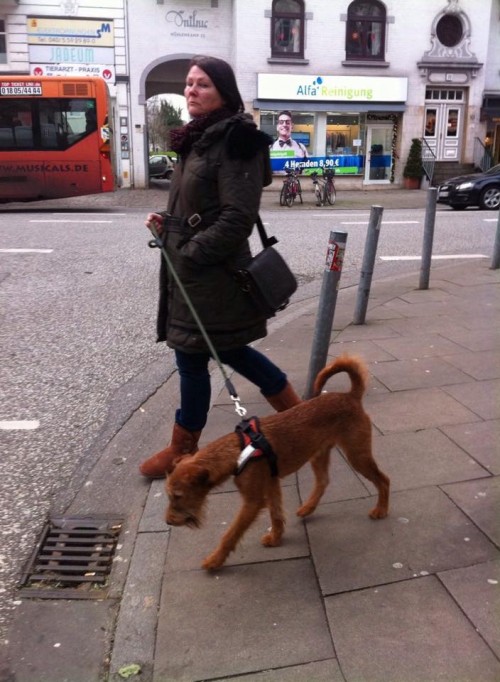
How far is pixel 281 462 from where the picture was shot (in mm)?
2678

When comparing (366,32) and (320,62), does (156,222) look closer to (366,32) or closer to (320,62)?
(320,62)

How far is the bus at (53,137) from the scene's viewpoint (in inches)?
647

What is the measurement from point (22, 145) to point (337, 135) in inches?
518

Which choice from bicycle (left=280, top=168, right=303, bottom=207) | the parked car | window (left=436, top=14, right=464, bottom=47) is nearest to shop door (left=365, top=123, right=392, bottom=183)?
window (left=436, top=14, right=464, bottom=47)

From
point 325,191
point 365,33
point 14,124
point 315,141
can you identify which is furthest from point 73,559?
point 365,33

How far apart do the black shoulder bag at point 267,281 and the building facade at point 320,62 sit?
22417mm

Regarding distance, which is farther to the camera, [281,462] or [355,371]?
[355,371]

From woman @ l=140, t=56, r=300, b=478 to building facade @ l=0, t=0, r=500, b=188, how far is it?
73.6 feet

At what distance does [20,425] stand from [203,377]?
1586mm

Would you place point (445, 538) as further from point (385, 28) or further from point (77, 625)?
point (385, 28)

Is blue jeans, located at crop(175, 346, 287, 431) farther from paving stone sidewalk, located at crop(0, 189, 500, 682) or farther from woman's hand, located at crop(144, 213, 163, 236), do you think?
woman's hand, located at crop(144, 213, 163, 236)

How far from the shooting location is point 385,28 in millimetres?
25203

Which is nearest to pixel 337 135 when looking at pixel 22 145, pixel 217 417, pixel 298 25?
pixel 298 25

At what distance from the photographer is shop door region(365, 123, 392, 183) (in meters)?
26.1
